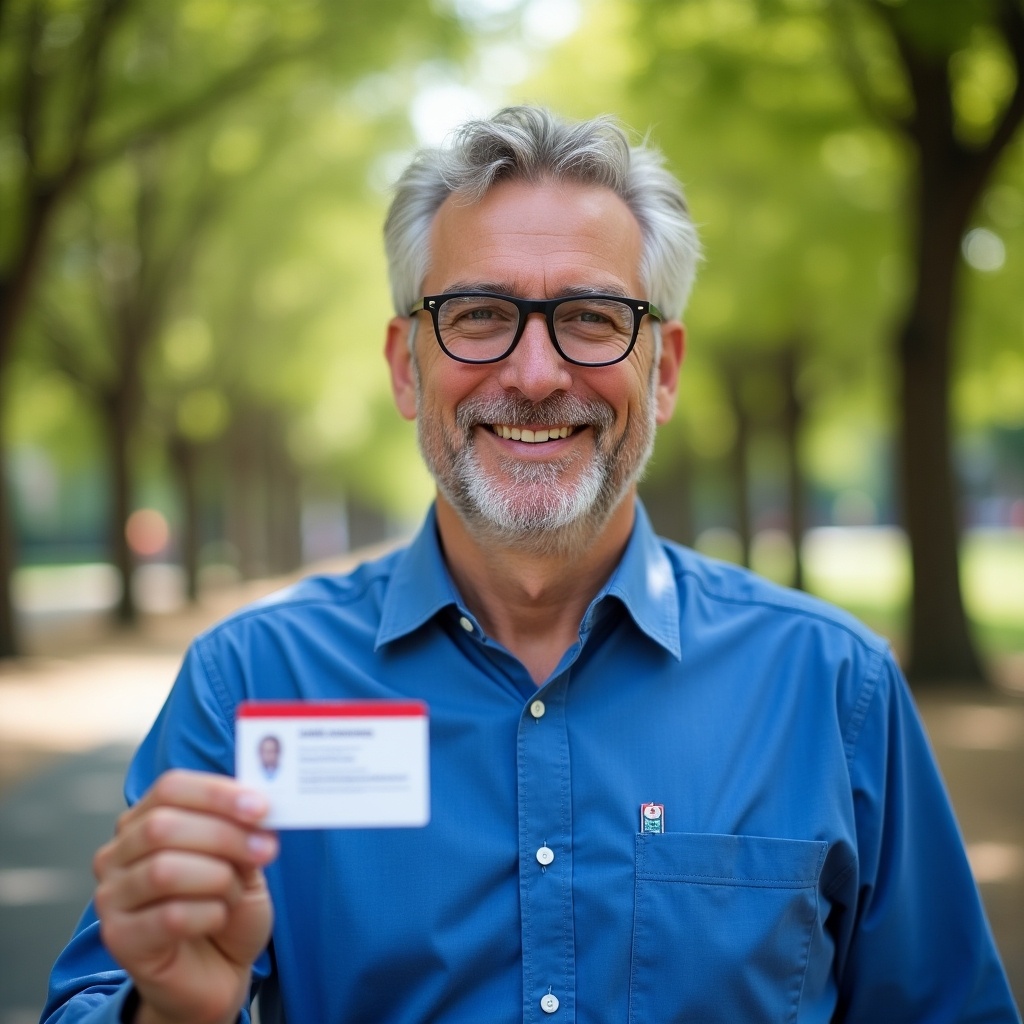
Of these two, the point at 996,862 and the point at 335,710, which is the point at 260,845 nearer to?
the point at 335,710

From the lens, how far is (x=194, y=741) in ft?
7.33

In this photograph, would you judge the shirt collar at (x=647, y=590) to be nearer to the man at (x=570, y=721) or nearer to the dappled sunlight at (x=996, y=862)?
the man at (x=570, y=721)

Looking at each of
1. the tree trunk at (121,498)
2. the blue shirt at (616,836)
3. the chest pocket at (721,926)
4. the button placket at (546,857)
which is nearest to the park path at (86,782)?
the blue shirt at (616,836)

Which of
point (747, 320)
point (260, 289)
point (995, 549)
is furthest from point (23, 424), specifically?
point (995, 549)

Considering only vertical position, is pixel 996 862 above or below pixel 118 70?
below

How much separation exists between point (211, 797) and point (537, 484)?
1.02m

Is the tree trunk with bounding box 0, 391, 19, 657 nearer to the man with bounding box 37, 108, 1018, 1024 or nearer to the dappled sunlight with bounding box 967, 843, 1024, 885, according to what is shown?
the dappled sunlight with bounding box 967, 843, 1024, 885

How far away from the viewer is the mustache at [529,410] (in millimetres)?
2455

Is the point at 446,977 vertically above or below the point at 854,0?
below

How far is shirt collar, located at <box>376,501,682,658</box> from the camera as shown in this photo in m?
2.40

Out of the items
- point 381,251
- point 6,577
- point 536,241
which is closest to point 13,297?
point 6,577

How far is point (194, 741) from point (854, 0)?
10631 millimetres

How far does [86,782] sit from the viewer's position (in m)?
8.59

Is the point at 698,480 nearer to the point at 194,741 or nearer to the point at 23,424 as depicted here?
the point at 23,424
